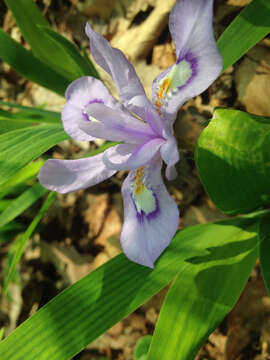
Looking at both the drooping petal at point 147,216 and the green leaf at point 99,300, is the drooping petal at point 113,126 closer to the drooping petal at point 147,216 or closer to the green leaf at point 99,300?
the drooping petal at point 147,216

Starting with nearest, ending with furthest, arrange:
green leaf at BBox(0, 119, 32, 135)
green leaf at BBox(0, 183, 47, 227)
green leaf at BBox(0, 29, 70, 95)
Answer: green leaf at BBox(0, 119, 32, 135)
green leaf at BBox(0, 29, 70, 95)
green leaf at BBox(0, 183, 47, 227)

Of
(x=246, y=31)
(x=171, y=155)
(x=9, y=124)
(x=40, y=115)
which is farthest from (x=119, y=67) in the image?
(x=40, y=115)

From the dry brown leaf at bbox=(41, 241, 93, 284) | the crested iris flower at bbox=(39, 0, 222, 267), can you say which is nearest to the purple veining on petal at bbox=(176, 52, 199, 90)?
the crested iris flower at bbox=(39, 0, 222, 267)

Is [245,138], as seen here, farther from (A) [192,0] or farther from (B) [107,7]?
(B) [107,7]

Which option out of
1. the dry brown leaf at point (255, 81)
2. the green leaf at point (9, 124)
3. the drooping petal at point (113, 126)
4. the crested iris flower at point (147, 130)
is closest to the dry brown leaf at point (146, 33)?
the dry brown leaf at point (255, 81)

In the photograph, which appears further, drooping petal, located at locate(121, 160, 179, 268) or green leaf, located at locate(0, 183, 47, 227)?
green leaf, located at locate(0, 183, 47, 227)

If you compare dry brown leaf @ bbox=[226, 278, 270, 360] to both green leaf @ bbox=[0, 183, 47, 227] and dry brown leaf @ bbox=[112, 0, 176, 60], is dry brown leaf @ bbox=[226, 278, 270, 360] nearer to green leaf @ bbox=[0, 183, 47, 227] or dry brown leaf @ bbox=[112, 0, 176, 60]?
green leaf @ bbox=[0, 183, 47, 227]
